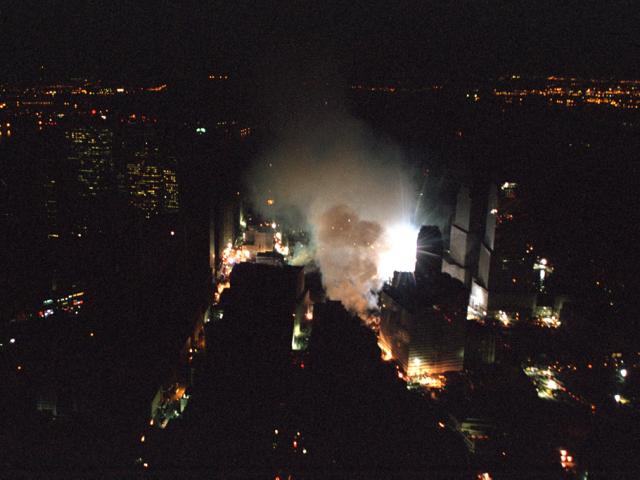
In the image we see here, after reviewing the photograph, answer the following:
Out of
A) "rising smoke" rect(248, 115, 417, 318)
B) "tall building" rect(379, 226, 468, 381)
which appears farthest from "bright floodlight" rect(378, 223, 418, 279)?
"tall building" rect(379, 226, 468, 381)

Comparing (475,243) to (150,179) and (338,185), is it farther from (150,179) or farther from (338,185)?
(150,179)

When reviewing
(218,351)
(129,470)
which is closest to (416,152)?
(218,351)

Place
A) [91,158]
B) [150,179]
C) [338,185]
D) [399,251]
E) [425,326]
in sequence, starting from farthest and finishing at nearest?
[338,185] → [399,251] → [150,179] → [91,158] → [425,326]

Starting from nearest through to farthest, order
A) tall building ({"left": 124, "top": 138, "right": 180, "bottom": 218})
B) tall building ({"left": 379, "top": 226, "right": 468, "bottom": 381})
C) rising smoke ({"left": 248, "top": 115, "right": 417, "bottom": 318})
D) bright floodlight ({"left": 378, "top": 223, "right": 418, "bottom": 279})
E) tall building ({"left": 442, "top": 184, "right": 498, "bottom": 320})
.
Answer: tall building ({"left": 379, "top": 226, "right": 468, "bottom": 381}), tall building ({"left": 442, "top": 184, "right": 498, "bottom": 320}), tall building ({"left": 124, "top": 138, "right": 180, "bottom": 218}), bright floodlight ({"left": 378, "top": 223, "right": 418, "bottom": 279}), rising smoke ({"left": 248, "top": 115, "right": 417, "bottom": 318})

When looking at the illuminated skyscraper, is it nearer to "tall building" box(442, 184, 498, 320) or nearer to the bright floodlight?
the bright floodlight

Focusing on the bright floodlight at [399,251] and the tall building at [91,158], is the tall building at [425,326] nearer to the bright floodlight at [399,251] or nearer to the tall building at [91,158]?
the bright floodlight at [399,251]

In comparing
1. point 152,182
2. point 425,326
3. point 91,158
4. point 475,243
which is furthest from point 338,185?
point 91,158
